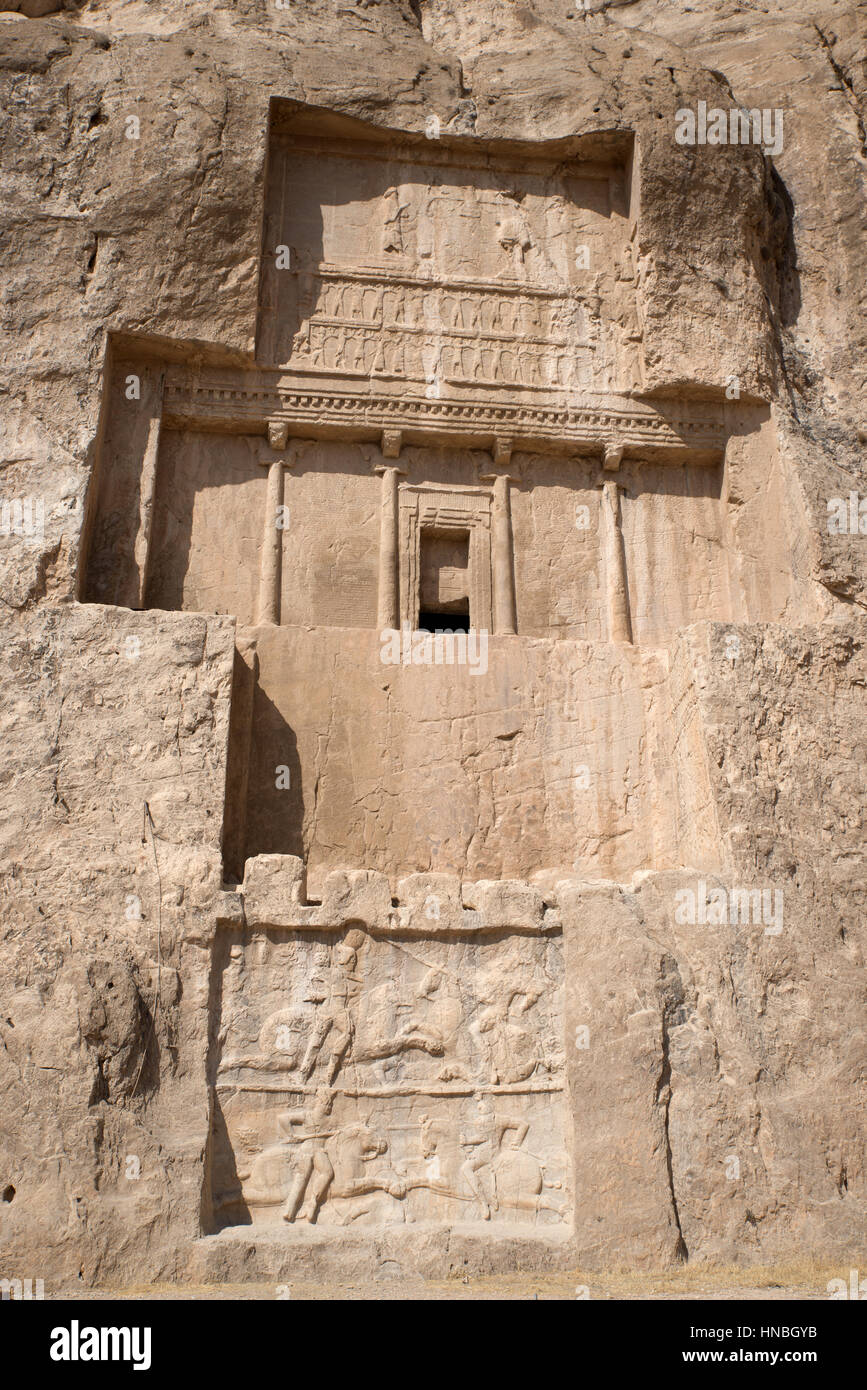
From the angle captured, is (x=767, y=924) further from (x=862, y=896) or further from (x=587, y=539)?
(x=587, y=539)

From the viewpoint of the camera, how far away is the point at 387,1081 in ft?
24.8

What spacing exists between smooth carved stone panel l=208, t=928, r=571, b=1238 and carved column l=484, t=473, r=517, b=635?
311cm

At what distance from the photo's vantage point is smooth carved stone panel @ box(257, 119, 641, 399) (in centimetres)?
1040

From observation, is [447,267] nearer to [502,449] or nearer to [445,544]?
[502,449]

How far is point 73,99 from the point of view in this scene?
10.1 metres

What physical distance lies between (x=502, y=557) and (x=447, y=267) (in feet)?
9.33

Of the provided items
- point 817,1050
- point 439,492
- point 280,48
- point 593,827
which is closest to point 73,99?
point 280,48

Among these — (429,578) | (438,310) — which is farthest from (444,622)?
(438,310)

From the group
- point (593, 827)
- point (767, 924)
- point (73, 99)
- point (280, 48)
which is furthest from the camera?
point (280, 48)

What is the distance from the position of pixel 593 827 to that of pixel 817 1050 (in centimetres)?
239

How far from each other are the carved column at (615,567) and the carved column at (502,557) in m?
0.85

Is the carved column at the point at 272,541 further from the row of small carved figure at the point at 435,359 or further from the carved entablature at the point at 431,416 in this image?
the row of small carved figure at the point at 435,359

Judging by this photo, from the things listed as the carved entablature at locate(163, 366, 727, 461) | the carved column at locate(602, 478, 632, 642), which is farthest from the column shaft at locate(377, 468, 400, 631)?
the carved column at locate(602, 478, 632, 642)

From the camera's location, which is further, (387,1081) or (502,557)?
(502,557)
